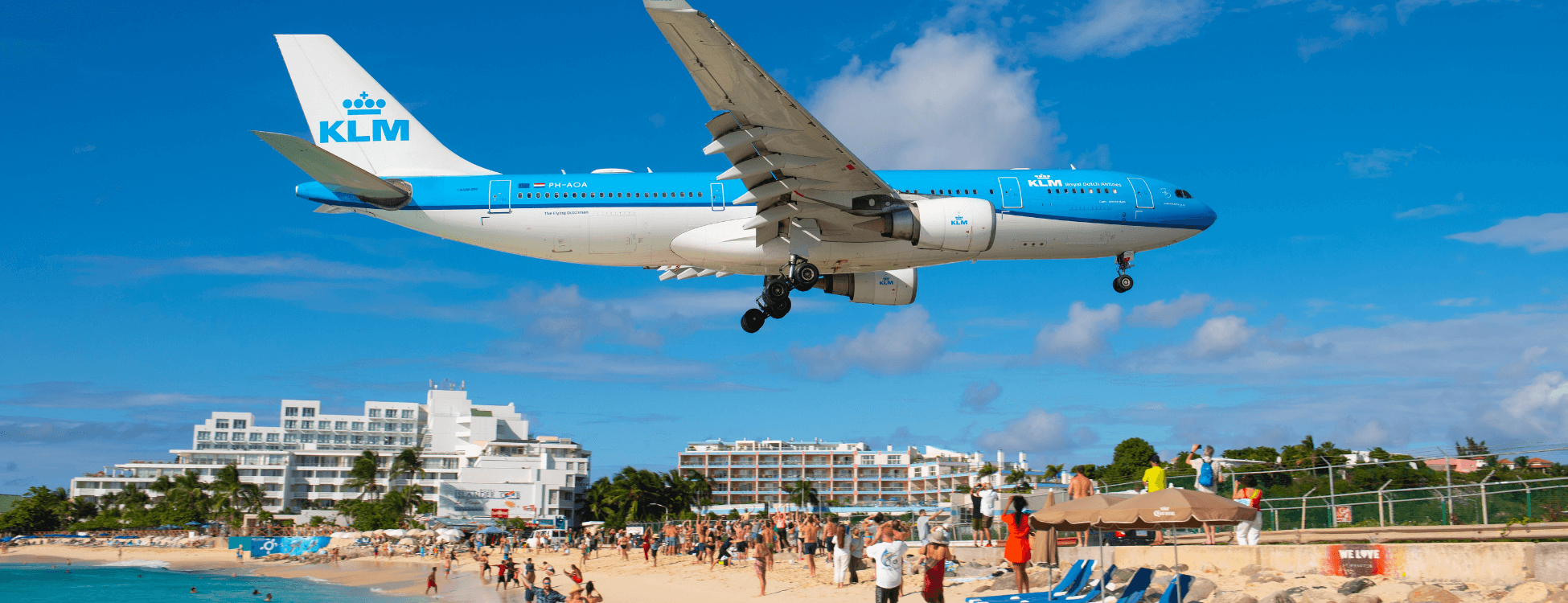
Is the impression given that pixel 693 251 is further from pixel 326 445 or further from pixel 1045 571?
pixel 326 445

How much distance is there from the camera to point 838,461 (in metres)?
164

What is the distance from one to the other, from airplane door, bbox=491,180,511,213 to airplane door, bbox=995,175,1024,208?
1100 cm

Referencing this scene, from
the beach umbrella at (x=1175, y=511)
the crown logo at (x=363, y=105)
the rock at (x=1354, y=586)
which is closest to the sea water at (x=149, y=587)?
the crown logo at (x=363, y=105)

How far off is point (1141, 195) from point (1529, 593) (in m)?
13.4

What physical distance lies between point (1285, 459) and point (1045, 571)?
6079 centimetres

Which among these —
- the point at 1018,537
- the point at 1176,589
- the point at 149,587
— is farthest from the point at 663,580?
the point at 149,587

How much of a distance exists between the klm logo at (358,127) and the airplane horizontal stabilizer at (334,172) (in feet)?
11.2

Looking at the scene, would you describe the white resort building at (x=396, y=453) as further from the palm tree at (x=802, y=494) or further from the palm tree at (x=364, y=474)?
the palm tree at (x=802, y=494)

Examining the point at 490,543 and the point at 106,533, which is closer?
the point at 490,543

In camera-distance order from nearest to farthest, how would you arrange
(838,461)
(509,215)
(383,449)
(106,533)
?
(509,215) → (106,533) → (383,449) → (838,461)


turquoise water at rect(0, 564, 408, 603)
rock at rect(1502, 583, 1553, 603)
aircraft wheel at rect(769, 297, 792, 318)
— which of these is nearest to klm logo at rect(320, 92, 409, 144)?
aircraft wheel at rect(769, 297, 792, 318)

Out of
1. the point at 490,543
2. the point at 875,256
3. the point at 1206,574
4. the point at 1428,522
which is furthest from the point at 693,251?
the point at 490,543

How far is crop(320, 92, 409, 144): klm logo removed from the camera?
2611 centimetres

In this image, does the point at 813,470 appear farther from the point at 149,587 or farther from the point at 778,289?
the point at 778,289
